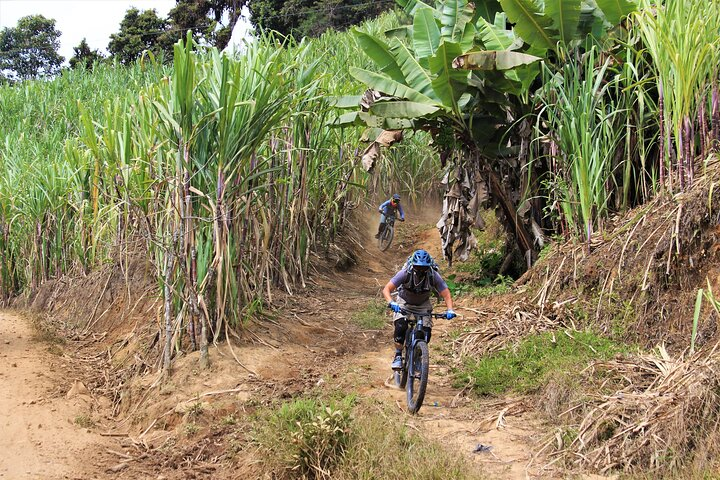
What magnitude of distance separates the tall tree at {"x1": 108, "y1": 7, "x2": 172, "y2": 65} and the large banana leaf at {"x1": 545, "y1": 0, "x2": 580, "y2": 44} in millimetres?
22834

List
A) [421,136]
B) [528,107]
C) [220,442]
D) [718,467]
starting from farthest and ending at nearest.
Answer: [421,136] → [528,107] → [220,442] → [718,467]

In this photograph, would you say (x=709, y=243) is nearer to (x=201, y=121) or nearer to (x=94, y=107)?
(x=201, y=121)

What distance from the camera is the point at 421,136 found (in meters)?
14.6

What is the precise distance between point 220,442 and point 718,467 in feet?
10.5

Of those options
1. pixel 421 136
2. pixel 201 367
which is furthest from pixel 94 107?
pixel 201 367

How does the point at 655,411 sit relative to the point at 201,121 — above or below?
below

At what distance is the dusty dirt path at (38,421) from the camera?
4.83m

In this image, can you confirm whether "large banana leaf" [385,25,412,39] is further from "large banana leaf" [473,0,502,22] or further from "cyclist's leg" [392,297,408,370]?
"cyclist's leg" [392,297,408,370]

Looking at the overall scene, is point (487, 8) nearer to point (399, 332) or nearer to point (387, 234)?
point (387, 234)

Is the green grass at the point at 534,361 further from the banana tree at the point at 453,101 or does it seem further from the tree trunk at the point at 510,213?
the banana tree at the point at 453,101

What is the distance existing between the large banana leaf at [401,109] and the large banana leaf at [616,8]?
1.97m

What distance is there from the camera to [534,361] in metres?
5.48

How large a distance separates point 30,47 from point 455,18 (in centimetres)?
2969

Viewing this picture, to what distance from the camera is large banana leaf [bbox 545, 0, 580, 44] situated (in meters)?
6.77
